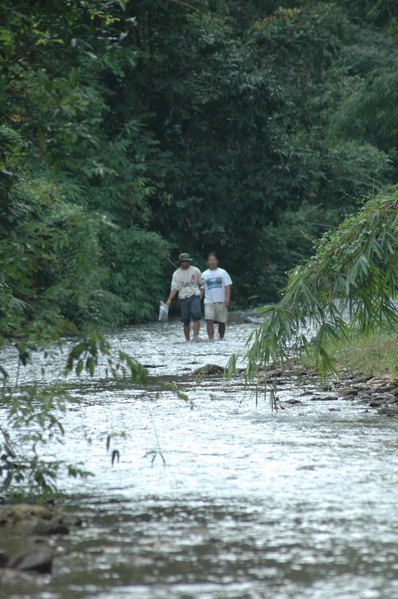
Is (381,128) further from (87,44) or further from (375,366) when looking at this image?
(87,44)

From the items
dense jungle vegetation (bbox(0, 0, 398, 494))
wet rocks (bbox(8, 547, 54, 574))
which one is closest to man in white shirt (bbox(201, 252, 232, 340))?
dense jungle vegetation (bbox(0, 0, 398, 494))

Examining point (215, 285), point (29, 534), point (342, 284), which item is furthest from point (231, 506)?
point (215, 285)

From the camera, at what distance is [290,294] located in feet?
33.6

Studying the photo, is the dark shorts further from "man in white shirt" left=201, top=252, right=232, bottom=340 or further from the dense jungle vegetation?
the dense jungle vegetation

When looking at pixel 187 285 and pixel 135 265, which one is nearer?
pixel 187 285

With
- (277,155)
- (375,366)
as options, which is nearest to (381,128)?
(277,155)

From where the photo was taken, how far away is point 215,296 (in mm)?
22859

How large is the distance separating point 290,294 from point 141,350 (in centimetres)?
971

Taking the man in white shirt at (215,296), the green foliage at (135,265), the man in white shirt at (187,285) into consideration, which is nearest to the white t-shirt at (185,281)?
the man in white shirt at (187,285)

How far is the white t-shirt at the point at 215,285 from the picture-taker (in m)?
22.9

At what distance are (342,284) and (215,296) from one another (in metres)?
12.9

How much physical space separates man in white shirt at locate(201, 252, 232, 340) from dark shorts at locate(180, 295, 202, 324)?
0.72 feet

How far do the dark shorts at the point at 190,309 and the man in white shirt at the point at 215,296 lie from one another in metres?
0.22

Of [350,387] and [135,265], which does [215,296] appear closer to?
[135,265]
